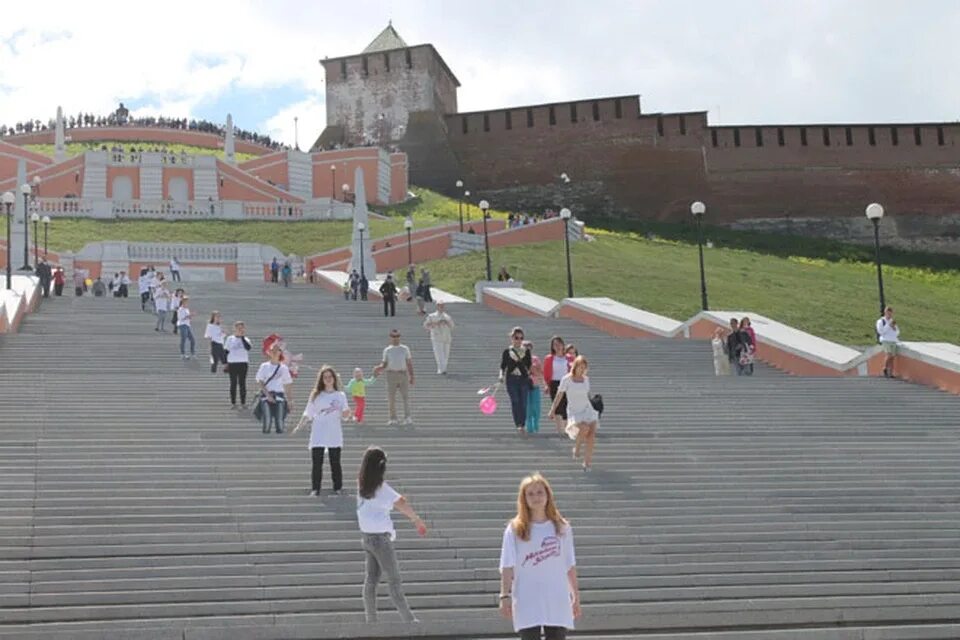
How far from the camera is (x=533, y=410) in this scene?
12.2 m

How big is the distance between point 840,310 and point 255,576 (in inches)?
990

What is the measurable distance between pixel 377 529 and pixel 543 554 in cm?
156

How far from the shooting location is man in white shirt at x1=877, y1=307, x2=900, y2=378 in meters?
16.9

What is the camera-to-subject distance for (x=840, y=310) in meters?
30.6

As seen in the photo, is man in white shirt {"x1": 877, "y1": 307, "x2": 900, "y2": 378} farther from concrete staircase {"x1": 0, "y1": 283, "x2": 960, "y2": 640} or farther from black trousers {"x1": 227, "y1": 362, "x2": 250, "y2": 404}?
black trousers {"x1": 227, "y1": 362, "x2": 250, "y2": 404}

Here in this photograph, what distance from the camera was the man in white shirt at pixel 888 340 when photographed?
666 inches

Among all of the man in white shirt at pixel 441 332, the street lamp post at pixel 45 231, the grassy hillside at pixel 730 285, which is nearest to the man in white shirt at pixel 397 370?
the man in white shirt at pixel 441 332

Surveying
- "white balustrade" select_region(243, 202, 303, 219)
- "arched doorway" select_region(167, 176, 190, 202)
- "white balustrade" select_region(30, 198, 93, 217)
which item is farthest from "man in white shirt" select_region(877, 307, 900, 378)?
"arched doorway" select_region(167, 176, 190, 202)

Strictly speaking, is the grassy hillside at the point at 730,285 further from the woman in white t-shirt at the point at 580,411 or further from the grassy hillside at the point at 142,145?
the grassy hillside at the point at 142,145

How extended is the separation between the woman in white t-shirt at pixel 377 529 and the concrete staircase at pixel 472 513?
7.9 inches

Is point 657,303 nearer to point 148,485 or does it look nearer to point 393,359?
point 393,359

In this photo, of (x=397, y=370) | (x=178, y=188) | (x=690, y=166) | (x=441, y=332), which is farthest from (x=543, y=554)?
(x=690, y=166)

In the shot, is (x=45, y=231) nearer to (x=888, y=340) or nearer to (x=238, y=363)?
(x=238, y=363)

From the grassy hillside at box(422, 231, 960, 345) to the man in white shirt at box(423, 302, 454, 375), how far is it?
12646 millimetres
